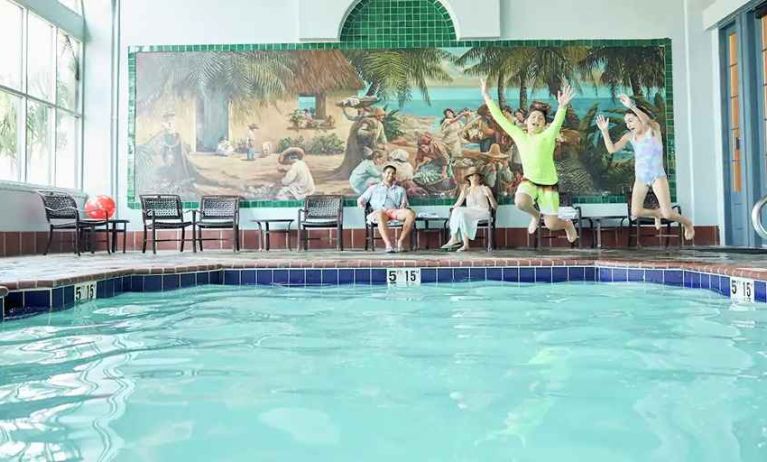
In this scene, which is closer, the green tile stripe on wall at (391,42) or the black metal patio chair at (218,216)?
the black metal patio chair at (218,216)

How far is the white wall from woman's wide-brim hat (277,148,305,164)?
771 mm

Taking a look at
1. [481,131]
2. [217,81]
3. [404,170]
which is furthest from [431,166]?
[217,81]

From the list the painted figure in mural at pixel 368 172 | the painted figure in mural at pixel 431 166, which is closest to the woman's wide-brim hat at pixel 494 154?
the painted figure in mural at pixel 431 166

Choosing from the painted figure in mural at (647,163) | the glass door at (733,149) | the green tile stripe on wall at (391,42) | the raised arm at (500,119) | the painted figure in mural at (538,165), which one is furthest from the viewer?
the green tile stripe on wall at (391,42)

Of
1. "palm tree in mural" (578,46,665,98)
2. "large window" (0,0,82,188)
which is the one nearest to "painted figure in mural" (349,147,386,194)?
"palm tree in mural" (578,46,665,98)

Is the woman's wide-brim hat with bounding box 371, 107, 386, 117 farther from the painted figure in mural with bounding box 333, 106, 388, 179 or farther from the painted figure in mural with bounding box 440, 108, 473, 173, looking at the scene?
the painted figure in mural with bounding box 440, 108, 473, 173

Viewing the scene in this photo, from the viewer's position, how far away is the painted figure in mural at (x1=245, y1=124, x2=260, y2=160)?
9641 millimetres

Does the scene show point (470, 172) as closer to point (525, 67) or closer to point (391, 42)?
point (525, 67)

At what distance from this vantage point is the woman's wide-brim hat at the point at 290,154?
962cm

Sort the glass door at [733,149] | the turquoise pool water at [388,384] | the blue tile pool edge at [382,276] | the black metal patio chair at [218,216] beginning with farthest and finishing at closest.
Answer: the glass door at [733,149] < the black metal patio chair at [218,216] < the blue tile pool edge at [382,276] < the turquoise pool water at [388,384]

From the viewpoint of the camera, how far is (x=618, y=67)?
31.5 feet

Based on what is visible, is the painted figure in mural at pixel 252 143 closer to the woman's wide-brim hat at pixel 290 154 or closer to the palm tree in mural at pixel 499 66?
the woman's wide-brim hat at pixel 290 154

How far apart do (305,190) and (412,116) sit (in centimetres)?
195

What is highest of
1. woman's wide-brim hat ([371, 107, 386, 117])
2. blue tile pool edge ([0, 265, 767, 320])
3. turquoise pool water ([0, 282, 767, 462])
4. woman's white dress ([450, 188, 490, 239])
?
woman's wide-brim hat ([371, 107, 386, 117])
